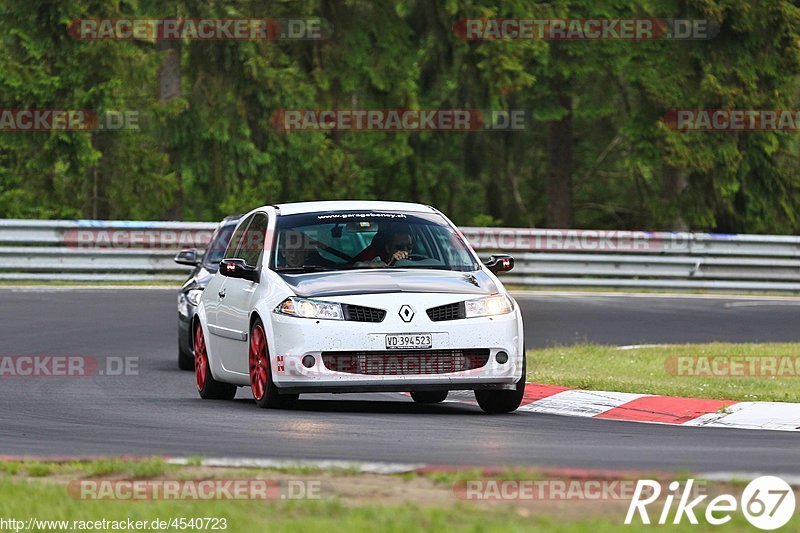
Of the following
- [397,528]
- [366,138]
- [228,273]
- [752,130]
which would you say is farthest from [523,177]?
[397,528]

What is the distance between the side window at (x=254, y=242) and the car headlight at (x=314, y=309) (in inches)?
44.7

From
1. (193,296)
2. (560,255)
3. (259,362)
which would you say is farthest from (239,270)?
(560,255)

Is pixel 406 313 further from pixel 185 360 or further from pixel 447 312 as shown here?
pixel 185 360

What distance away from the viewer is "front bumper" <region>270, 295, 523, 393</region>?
12273 mm

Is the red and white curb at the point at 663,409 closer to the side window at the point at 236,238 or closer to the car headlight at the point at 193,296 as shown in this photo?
the side window at the point at 236,238

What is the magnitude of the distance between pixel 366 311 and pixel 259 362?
1.10 m

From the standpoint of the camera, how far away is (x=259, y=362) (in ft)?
42.4

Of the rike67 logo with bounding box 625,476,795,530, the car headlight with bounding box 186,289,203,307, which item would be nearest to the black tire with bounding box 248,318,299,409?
the car headlight with bounding box 186,289,203,307

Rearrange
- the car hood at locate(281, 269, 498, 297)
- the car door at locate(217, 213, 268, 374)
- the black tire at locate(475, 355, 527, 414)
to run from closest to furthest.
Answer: the car hood at locate(281, 269, 498, 297) < the black tire at locate(475, 355, 527, 414) < the car door at locate(217, 213, 268, 374)

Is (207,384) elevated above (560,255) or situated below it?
above

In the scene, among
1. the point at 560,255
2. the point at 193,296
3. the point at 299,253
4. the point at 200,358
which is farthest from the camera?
the point at 560,255

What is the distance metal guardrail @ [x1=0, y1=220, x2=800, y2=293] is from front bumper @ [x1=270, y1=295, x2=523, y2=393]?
1653 centimetres

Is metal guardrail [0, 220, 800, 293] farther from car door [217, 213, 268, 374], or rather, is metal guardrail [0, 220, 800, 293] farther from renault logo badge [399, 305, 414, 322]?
renault logo badge [399, 305, 414, 322]

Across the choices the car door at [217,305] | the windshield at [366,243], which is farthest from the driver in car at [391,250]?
the car door at [217,305]
